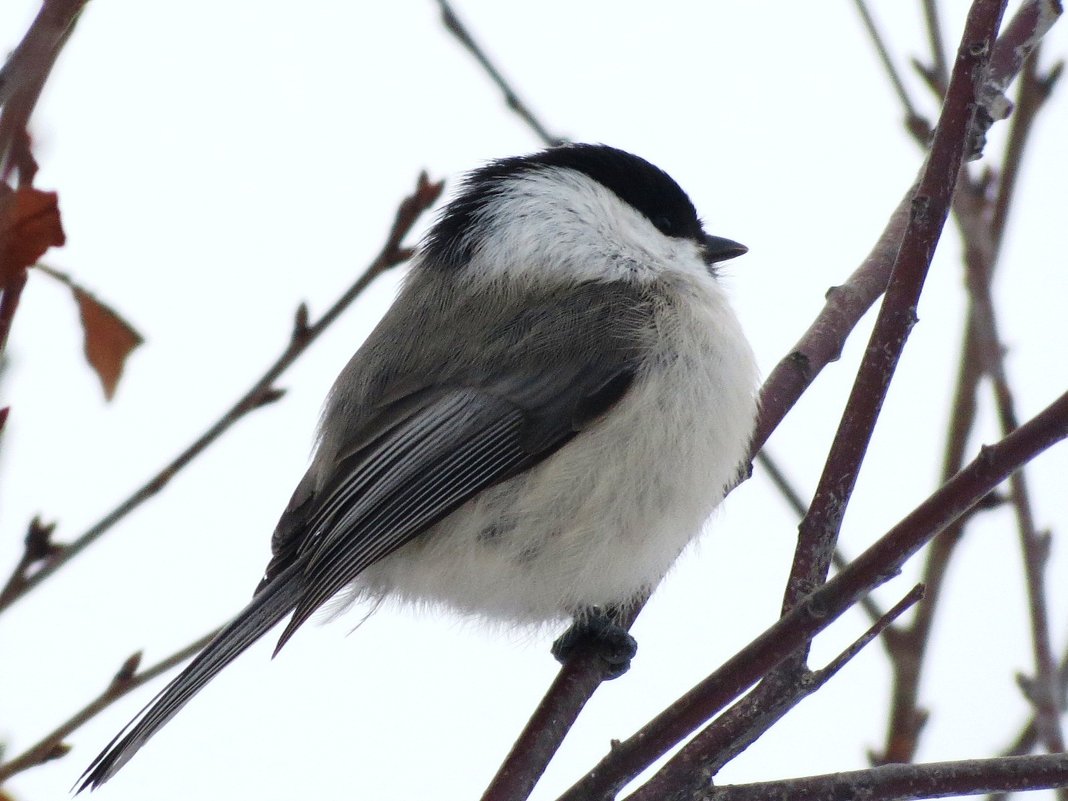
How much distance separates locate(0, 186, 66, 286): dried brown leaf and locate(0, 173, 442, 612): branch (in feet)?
1.29

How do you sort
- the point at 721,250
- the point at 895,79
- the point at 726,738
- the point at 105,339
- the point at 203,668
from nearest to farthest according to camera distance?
the point at 105,339, the point at 726,738, the point at 203,668, the point at 895,79, the point at 721,250

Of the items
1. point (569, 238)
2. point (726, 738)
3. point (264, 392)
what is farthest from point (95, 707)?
point (569, 238)

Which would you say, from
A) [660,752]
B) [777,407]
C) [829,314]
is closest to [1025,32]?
[829,314]

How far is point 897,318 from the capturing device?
1.59m

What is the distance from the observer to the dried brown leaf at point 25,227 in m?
0.98

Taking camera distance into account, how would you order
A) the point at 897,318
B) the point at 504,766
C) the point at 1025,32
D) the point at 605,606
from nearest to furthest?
the point at 897,318, the point at 504,766, the point at 1025,32, the point at 605,606

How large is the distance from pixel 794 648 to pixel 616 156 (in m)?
1.80

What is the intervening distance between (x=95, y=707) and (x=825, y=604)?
33.8 inches

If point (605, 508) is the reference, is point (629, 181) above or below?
above

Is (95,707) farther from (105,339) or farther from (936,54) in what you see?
(936,54)

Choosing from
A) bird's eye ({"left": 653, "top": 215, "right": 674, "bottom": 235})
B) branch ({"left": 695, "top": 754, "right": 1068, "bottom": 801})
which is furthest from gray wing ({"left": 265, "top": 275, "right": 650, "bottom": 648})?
branch ({"left": 695, "top": 754, "right": 1068, "bottom": 801})

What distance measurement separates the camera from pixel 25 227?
1.02 m

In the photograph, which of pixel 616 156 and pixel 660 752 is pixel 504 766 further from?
pixel 616 156

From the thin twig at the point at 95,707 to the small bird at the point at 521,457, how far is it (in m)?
0.35
